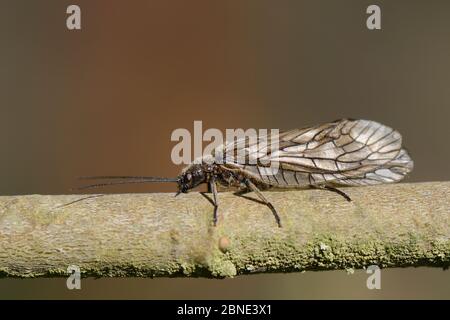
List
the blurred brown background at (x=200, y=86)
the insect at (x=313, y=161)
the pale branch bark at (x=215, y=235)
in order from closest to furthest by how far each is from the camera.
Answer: the pale branch bark at (x=215, y=235) < the insect at (x=313, y=161) < the blurred brown background at (x=200, y=86)

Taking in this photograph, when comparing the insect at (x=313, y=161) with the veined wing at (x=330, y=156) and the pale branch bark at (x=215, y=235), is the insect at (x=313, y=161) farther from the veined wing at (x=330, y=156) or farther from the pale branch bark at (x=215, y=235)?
the pale branch bark at (x=215, y=235)

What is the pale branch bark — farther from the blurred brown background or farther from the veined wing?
the blurred brown background

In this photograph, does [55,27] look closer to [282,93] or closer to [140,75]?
[140,75]

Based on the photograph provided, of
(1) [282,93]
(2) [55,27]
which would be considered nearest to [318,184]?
(1) [282,93]

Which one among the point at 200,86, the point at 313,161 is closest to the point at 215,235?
the point at 313,161

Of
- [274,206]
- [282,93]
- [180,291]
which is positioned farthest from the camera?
[282,93]

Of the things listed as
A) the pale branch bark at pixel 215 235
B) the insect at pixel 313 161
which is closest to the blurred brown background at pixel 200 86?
the insect at pixel 313 161

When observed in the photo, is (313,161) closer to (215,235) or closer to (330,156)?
(330,156)
